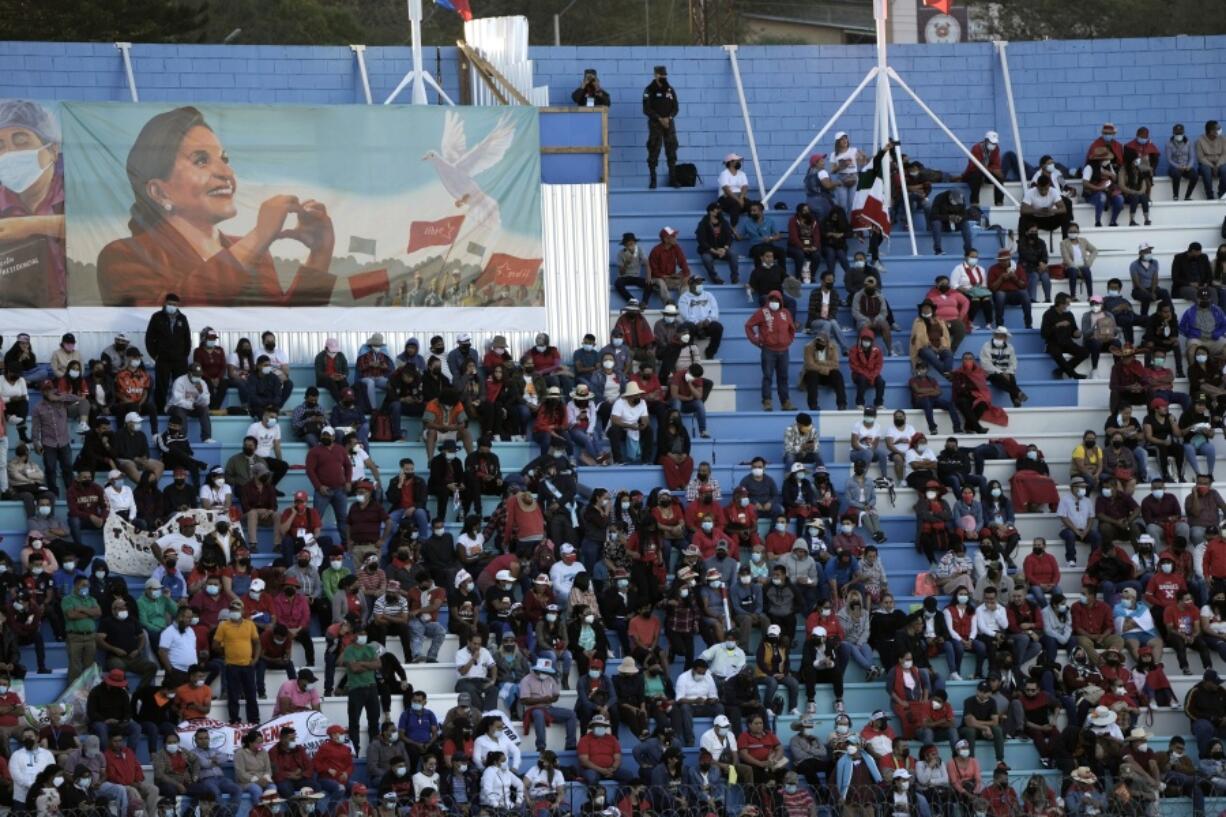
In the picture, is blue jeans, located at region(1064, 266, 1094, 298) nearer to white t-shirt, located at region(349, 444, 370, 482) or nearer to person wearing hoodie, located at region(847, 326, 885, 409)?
person wearing hoodie, located at region(847, 326, 885, 409)

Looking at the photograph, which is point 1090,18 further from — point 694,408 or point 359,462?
point 359,462

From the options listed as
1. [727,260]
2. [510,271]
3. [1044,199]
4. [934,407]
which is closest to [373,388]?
[510,271]

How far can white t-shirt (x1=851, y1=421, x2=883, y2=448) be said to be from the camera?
33812mm

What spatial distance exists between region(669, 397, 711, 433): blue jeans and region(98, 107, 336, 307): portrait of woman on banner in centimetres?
527

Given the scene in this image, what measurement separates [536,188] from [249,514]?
768 centimetres

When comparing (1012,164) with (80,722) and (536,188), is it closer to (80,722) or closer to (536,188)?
(536,188)

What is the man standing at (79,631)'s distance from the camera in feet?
94.2

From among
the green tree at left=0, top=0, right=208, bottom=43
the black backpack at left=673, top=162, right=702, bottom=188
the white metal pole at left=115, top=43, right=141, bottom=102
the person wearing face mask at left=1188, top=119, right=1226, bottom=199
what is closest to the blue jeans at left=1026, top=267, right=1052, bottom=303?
the person wearing face mask at left=1188, top=119, right=1226, bottom=199

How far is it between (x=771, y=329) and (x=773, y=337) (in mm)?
114

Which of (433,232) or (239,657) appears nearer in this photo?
(239,657)

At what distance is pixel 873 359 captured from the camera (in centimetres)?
3494

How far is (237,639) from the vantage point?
28844 millimetres

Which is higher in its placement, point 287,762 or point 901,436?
point 901,436

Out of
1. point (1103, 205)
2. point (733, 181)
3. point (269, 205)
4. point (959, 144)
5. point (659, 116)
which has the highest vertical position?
point (659, 116)
